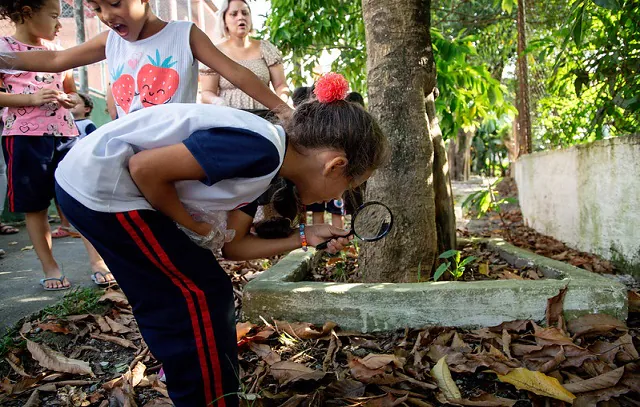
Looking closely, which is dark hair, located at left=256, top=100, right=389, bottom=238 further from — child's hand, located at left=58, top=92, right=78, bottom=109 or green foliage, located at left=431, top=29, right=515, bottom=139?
green foliage, located at left=431, top=29, right=515, bottom=139

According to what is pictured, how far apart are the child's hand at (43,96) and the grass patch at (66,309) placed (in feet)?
3.54

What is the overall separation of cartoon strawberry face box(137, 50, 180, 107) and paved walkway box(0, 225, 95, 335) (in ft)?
4.08

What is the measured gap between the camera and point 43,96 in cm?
279

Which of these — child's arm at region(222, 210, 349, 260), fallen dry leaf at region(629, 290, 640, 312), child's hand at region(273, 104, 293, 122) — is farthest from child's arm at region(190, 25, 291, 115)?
fallen dry leaf at region(629, 290, 640, 312)

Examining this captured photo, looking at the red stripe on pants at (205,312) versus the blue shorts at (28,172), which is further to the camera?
the blue shorts at (28,172)

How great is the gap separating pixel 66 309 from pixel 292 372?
135cm

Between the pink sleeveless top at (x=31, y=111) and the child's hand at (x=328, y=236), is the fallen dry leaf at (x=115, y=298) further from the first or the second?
the child's hand at (x=328, y=236)

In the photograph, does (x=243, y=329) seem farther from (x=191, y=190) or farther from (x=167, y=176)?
(x=167, y=176)

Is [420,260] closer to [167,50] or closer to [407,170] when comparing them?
[407,170]

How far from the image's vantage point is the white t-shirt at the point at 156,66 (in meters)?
2.13

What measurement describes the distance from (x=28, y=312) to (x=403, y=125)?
2.10 meters

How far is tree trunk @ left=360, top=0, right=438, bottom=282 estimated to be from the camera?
255 cm

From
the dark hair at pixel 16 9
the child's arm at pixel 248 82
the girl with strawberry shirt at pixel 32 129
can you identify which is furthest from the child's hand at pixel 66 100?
the child's arm at pixel 248 82

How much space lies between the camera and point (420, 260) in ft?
8.43
